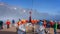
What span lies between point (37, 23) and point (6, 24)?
78 centimetres

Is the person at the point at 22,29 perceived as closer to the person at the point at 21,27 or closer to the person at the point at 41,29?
the person at the point at 21,27

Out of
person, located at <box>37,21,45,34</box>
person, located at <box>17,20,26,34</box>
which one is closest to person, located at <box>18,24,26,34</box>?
person, located at <box>17,20,26,34</box>

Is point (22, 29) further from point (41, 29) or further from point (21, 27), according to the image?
point (41, 29)

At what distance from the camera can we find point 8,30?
13100 centimetres

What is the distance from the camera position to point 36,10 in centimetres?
13088

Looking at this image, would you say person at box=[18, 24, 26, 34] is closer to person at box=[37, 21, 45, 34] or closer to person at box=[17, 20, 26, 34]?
person at box=[17, 20, 26, 34]

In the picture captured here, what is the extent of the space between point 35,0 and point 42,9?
0.31m

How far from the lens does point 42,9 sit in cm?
13100

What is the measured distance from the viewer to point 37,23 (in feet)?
430

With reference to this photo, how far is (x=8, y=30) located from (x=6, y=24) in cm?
16

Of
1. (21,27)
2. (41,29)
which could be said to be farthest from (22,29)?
(41,29)

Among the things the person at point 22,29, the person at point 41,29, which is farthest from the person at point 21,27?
the person at point 41,29

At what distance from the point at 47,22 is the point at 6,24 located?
103 cm

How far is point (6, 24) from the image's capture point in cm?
13100
